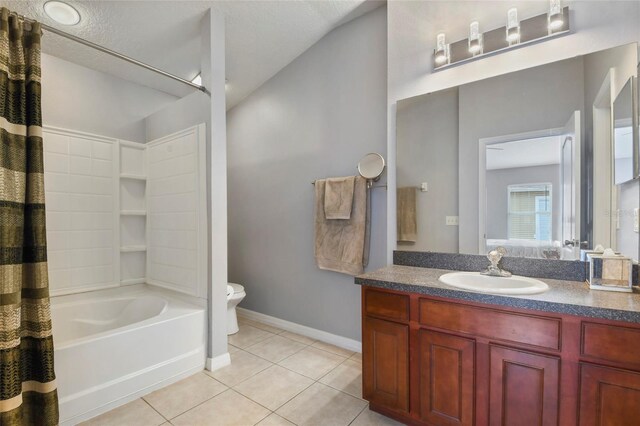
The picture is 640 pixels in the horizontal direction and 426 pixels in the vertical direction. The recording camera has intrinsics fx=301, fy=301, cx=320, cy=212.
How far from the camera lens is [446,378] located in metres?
1.52

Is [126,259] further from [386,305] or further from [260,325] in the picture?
[386,305]

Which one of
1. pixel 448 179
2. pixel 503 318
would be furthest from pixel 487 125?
pixel 503 318

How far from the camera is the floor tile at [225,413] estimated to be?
1.73 metres

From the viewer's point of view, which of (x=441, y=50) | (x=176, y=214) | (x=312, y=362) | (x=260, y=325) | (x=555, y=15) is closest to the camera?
(x=555, y=15)

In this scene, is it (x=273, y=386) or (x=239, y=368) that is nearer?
(x=273, y=386)

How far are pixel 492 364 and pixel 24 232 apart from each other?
7.64ft

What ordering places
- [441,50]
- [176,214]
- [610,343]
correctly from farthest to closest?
[176,214] < [441,50] < [610,343]

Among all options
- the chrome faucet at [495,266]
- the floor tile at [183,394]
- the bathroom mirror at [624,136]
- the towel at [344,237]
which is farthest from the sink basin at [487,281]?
the floor tile at [183,394]

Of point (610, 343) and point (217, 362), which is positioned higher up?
point (610, 343)

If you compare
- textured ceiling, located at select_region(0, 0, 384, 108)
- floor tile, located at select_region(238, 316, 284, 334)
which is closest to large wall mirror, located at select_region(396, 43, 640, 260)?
textured ceiling, located at select_region(0, 0, 384, 108)

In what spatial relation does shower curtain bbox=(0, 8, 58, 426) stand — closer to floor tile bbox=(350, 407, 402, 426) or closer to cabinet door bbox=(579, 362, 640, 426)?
floor tile bbox=(350, 407, 402, 426)

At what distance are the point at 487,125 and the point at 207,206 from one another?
2038mm

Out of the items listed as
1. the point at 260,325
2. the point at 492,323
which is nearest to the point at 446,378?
the point at 492,323

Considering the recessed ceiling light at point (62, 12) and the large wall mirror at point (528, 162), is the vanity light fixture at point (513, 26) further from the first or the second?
the recessed ceiling light at point (62, 12)
